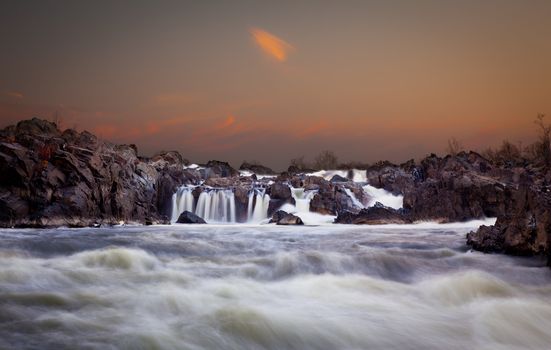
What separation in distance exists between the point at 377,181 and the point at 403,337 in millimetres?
29486

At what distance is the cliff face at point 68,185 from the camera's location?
768 inches

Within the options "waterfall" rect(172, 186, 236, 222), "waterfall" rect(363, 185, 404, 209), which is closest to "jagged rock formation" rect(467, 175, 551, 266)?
"waterfall" rect(363, 185, 404, 209)

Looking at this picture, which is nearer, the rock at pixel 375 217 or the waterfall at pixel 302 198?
the rock at pixel 375 217

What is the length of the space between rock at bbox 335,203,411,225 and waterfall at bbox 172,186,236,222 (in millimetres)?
7900

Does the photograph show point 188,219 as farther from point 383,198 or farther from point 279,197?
point 383,198

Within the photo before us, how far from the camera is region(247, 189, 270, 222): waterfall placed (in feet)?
93.5

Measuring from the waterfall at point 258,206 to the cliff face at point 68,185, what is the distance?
6104 mm

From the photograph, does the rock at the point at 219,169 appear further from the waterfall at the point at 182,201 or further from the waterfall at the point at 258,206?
the waterfall at the point at 258,206

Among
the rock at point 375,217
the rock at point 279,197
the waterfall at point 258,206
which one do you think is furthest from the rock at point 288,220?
the rock at point 279,197

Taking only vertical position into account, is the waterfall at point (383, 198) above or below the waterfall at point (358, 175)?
below

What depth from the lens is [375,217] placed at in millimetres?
24156

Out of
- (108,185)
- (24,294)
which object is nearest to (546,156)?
(108,185)

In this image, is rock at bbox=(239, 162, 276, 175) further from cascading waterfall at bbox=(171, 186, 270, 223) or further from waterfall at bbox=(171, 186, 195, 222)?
waterfall at bbox=(171, 186, 195, 222)

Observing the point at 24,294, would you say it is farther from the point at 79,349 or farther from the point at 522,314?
the point at 522,314
